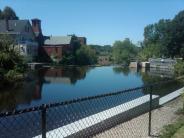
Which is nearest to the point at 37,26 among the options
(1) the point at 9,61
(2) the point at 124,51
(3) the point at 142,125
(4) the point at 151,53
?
(2) the point at 124,51

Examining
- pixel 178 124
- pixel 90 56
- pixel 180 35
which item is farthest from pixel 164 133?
pixel 90 56

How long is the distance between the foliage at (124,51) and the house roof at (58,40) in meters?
20.2

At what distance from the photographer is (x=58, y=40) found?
8112cm

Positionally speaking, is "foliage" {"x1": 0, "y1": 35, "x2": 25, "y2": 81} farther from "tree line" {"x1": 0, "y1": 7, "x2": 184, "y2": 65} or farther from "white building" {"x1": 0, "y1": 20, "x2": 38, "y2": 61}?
"tree line" {"x1": 0, "y1": 7, "x2": 184, "y2": 65}

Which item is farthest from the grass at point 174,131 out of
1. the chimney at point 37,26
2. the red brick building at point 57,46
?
the chimney at point 37,26

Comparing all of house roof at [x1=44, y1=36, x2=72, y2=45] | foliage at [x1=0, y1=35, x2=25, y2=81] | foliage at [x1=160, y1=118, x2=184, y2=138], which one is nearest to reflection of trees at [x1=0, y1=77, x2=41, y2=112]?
foliage at [x1=0, y1=35, x2=25, y2=81]

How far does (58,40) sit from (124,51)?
78.0ft

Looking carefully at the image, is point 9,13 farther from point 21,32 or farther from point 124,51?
point 21,32

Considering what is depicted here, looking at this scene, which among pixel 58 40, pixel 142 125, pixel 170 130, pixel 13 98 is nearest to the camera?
pixel 170 130

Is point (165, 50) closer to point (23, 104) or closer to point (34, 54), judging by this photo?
point (34, 54)

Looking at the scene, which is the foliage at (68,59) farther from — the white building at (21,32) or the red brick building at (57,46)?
the white building at (21,32)

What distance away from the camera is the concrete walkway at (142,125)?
8.30 m

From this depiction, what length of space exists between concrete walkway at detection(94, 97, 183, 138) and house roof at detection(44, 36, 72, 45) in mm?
68437

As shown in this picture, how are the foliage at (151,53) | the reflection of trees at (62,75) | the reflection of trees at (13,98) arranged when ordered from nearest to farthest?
the reflection of trees at (13,98) → the reflection of trees at (62,75) → the foliage at (151,53)
